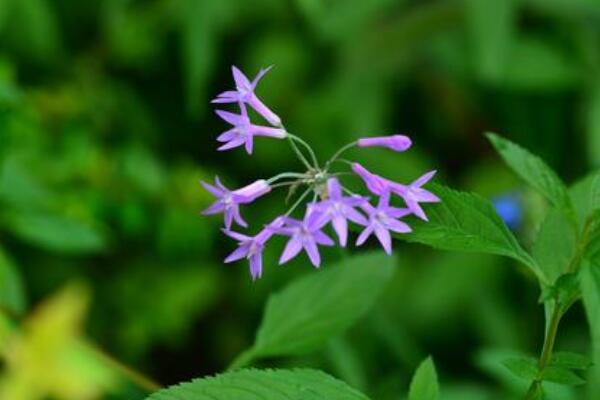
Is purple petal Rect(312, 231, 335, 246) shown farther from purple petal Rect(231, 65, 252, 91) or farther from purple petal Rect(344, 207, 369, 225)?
purple petal Rect(231, 65, 252, 91)

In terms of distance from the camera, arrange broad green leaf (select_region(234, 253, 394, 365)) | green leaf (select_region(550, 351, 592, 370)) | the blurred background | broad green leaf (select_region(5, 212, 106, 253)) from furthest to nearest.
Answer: the blurred background → broad green leaf (select_region(5, 212, 106, 253)) → broad green leaf (select_region(234, 253, 394, 365)) → green leaf (select_region(550, 351, 592, 370))

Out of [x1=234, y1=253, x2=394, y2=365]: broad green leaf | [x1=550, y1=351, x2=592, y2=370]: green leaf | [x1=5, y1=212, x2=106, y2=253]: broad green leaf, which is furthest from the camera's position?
[x1=5, y1=212, x2=106, y2=253]: broad green leaf

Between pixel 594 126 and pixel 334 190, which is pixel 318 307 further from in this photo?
pixel 594 126

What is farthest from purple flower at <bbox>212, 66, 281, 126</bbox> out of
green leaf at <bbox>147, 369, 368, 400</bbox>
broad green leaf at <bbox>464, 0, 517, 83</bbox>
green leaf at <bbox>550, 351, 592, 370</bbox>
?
broad green leaf at <bbox>464, 0, 517, 83</bbox>

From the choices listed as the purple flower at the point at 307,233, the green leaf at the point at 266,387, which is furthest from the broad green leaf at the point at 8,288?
the purple flower at the point at 307,233

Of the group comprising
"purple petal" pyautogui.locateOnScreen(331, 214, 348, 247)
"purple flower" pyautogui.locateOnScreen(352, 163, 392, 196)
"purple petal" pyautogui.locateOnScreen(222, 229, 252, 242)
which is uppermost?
"purple flower" pyautogui.locateOnScreen(352, 163, 392, 196)

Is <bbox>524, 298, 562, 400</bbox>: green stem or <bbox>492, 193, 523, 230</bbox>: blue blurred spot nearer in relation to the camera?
<bbox>524, 298, 562, 400</bbox>: green stem

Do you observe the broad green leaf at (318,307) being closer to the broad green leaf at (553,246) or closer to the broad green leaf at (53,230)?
the broad green leaf at (553,246)
